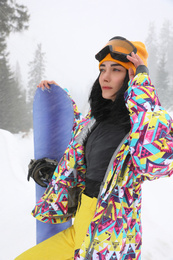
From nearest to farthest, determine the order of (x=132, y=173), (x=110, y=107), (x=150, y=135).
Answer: (x=150, y=135)
(x=132, y=173)
(x=110, y=107)

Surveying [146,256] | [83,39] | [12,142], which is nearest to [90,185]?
[146,256]

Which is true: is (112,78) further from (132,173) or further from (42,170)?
(42,170)

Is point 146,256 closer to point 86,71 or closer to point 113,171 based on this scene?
point 113,171

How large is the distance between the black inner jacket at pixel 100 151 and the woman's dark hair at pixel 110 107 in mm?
36

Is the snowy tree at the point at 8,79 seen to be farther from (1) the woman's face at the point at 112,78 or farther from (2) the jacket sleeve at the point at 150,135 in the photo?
(2) the jacket sleeve at the point at 150,135

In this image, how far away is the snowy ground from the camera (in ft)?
6.38

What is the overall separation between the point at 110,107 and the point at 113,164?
35 cm

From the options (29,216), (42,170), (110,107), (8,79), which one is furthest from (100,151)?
(8,79)

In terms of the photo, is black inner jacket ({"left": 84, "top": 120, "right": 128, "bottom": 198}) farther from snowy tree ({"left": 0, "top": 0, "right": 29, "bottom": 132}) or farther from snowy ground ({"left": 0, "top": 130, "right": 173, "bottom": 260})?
snowy tree ({"left": 0, "top": 0, "right": 29, "bottom": 132})

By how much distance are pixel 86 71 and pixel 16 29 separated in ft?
102

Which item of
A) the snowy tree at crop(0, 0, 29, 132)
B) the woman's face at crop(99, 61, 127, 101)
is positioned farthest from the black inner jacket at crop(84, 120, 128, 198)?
the snowy tree at crop(0, 0, 29, 132)

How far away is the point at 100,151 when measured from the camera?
0.96 meters

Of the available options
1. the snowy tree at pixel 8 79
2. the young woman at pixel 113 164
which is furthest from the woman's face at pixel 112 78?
the snowy tree at pixel 8 79

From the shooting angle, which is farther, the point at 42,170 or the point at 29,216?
the point at 29,216
